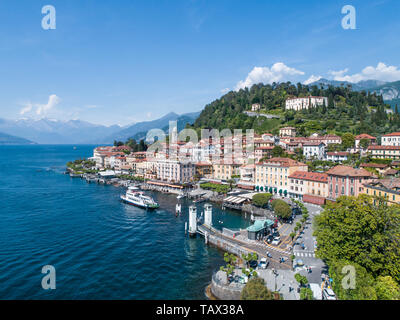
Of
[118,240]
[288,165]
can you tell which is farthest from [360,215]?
[288,165]

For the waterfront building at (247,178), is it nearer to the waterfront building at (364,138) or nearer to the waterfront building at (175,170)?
the waterfront building at (175,170)

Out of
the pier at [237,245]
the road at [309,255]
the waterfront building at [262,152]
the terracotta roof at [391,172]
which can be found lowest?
the pier at [237,245]

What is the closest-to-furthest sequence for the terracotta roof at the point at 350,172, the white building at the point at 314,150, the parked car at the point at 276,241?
the parked car at the point at 276,241
the terracotta roof at the point at 350,172
the white building at the point at 314,150

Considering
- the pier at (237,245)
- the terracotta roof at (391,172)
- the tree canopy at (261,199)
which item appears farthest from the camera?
the terracotta roof at (391,172)

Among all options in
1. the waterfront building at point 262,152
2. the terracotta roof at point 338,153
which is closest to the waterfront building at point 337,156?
the terracotta roof at point 338,153

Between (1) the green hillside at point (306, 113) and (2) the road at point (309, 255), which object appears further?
(1) the green hillside at point (306, 113)

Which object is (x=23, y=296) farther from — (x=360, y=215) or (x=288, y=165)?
(x=288, y=165)
